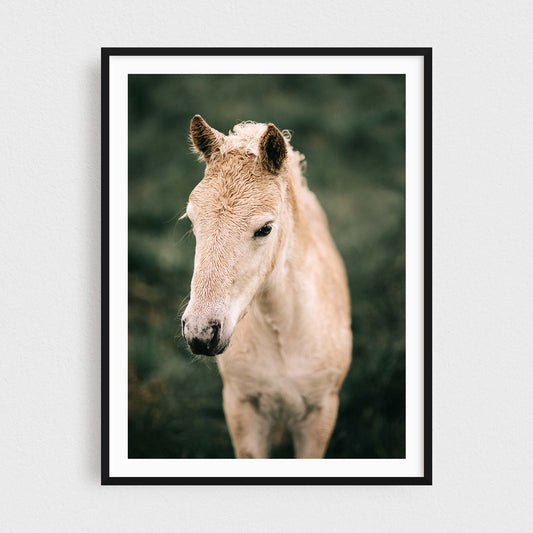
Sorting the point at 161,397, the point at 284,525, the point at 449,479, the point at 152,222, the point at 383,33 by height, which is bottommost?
the point at 284,525

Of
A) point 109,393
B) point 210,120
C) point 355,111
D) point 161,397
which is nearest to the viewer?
point 109,393

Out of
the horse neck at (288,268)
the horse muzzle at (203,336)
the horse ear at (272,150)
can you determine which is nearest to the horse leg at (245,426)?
the horse neck at (288,268)

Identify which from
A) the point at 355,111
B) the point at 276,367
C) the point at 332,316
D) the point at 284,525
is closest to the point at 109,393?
the point at 276,367

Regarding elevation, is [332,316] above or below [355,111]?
below

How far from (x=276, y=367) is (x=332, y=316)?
1.04 feet

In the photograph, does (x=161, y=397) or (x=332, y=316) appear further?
(x=161, y=397)

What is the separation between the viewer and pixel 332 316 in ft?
5.97

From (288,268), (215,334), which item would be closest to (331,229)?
(288,268)

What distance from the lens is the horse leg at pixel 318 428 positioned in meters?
1.76

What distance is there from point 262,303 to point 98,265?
0.57 metres

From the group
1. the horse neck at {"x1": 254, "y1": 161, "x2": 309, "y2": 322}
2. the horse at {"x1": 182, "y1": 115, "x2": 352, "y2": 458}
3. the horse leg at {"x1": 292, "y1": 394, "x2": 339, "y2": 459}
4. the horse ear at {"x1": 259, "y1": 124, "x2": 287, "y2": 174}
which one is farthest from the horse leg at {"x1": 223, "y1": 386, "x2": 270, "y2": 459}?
the horse ear at {"x1": 259, "y1": 124, "x2": 287, "y2": 174}

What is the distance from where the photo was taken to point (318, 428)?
177 centimetres

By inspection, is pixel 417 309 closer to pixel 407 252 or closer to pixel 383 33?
pixel 407 252

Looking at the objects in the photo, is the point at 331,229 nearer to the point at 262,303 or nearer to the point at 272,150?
the point at 262,303
